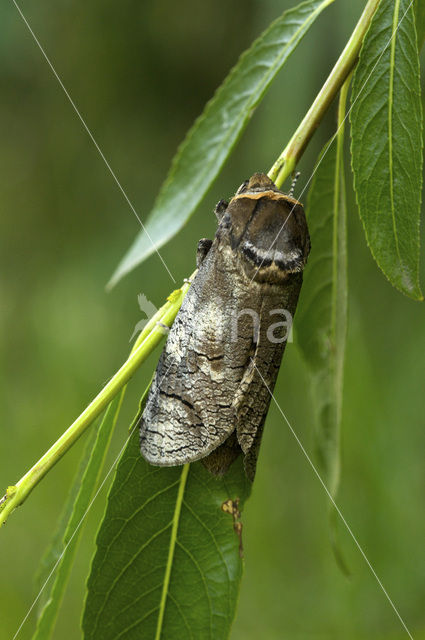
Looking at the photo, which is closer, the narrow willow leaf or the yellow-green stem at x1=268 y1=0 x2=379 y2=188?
the yellow-green stem at x1=268 y1=0 x2=379 y2=188

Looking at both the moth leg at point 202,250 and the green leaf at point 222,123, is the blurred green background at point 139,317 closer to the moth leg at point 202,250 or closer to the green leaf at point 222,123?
the green leaf at point 222,123

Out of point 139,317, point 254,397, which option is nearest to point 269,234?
point 254,397

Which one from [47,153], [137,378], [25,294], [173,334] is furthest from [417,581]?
[47,153]

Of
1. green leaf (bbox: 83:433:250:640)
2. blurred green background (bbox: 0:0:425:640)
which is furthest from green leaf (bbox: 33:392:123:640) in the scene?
blurred green background (bbox: 0:0:425:640)

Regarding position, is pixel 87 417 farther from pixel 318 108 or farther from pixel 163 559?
pixel 318 108

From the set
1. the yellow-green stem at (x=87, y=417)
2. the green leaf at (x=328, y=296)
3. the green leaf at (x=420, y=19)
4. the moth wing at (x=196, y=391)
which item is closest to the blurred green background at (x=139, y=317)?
the green leaf at (x=328, y=296)

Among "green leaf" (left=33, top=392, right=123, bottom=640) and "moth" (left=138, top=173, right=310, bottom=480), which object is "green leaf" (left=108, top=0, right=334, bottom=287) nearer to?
"moth" (left=138, top=173, right=310, bottom=480)
